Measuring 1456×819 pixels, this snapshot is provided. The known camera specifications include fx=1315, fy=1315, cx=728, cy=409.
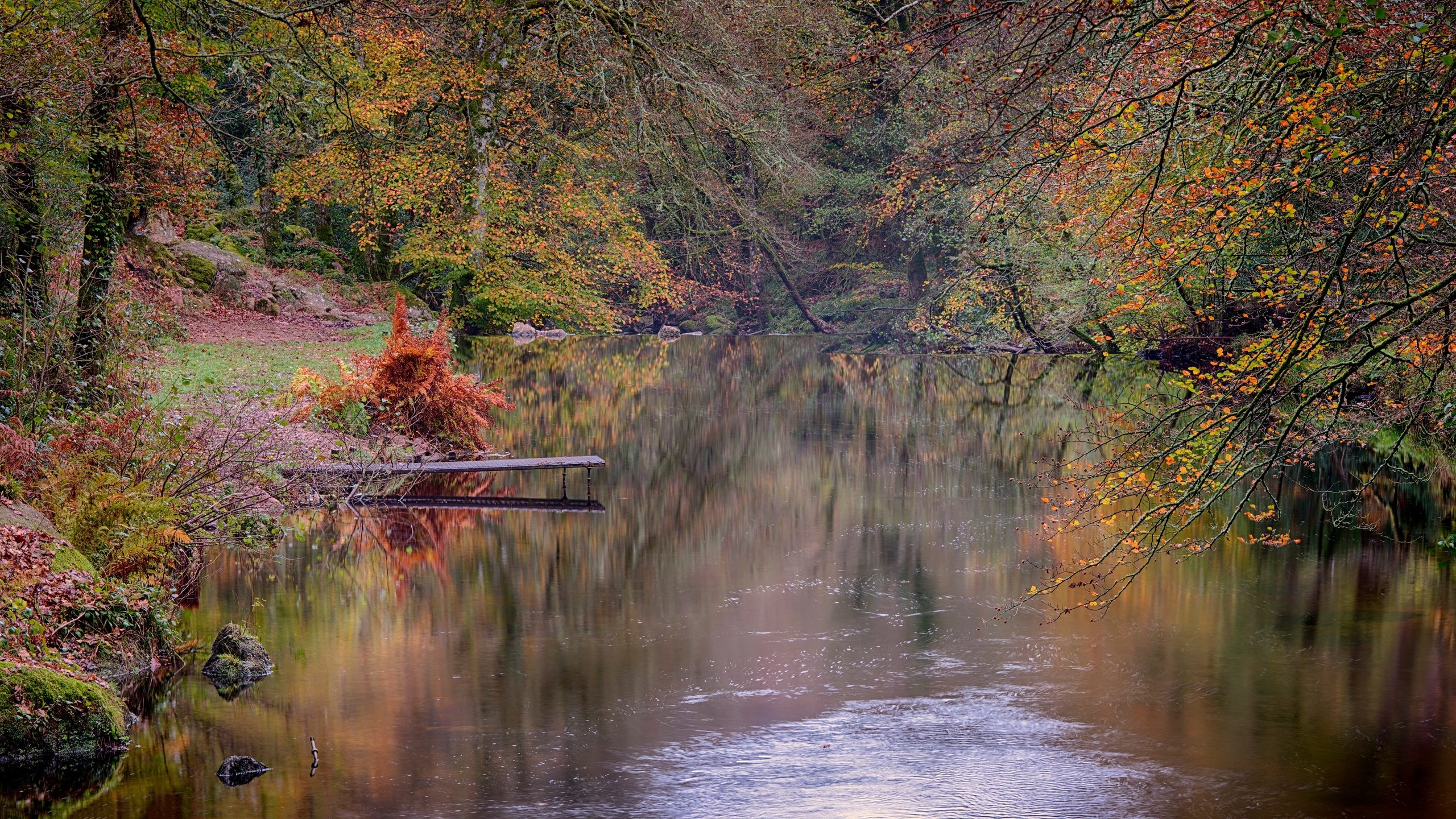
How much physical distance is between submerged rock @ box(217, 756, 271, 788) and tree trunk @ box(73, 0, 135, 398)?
611 cm

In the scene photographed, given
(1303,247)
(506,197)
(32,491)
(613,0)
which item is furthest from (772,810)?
(506,197)

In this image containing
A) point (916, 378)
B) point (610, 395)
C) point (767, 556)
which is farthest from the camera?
point (916, 378)

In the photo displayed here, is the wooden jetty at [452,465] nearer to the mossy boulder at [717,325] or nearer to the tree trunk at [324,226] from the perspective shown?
the tree trunk at [324,226]

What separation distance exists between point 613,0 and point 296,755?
17694mm

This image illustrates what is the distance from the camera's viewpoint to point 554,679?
9.21 m

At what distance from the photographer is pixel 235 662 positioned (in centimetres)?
890

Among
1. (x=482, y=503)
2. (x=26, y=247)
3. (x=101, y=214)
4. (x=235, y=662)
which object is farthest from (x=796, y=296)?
(x=235, y=662)

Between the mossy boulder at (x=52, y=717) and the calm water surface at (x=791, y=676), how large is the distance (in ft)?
0.78

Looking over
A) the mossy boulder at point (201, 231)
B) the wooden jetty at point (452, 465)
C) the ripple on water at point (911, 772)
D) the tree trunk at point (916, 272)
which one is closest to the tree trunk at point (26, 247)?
the wooden jetty at point (452, 465)

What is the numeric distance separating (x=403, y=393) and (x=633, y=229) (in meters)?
19.2

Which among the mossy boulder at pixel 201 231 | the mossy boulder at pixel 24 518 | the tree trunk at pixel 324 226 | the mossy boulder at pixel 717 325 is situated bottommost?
the mossy boulder at pixel 24 518

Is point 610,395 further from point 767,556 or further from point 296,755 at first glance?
point 296,755

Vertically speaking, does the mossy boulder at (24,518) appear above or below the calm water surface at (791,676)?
above

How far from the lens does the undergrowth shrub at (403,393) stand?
16391mm
